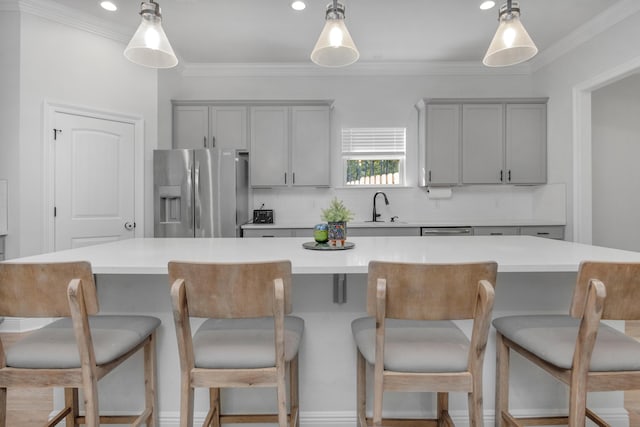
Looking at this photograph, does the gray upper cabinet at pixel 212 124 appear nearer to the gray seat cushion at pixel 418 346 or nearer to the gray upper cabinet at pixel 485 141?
the gray upper cabinet at pixel 485 141

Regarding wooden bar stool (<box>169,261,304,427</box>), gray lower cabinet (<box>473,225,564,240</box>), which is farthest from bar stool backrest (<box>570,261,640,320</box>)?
gray lower cabinet (<box>473,225,564,240</box>)

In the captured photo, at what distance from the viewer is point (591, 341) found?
1094 mm

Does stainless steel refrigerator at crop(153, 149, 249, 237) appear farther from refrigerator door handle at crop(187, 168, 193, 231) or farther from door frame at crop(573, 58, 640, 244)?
door frame at crop(573, 58, 640, 244)

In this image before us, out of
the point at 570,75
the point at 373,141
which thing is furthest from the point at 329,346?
the point at 570,75

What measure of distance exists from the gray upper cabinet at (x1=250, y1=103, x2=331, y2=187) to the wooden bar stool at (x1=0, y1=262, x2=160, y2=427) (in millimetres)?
2921

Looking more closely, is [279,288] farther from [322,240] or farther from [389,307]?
[322,240]

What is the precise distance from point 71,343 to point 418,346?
1258 millimetres

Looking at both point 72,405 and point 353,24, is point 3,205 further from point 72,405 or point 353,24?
point 353,24

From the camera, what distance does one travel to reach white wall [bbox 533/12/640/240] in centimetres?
312

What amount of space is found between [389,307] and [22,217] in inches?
139

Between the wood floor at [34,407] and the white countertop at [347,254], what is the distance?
3.09ft

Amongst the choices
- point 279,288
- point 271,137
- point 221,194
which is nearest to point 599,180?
point 271,137

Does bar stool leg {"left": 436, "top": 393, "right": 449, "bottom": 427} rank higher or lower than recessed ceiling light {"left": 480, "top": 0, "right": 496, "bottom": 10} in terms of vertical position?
lower

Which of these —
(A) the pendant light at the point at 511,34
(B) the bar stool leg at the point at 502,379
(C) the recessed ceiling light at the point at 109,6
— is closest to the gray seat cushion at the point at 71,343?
(B) the bar stool leg at the point at 502,379
